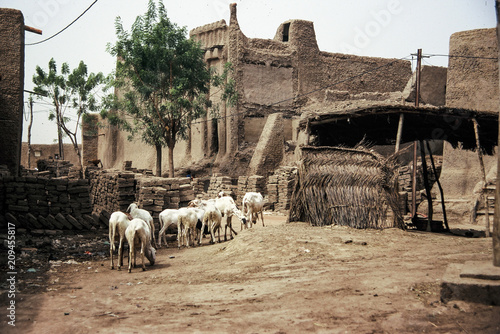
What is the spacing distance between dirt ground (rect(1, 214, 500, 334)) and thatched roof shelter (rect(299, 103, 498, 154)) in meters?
3.99

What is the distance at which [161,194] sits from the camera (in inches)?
466

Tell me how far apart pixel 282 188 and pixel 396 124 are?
6.41 m

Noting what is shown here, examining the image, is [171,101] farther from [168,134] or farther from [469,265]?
[469,265]

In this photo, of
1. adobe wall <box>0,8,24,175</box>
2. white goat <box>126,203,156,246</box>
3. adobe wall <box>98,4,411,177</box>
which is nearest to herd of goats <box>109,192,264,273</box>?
white goat <box>126,203,156,246</box>

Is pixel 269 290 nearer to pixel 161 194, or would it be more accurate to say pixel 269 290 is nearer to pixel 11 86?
pixel 161 194

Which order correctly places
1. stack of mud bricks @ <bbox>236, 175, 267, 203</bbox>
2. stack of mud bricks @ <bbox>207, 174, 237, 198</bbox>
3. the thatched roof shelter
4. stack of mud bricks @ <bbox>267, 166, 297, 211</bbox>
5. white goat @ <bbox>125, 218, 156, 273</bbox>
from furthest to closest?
stack of mud bricks @ <bbox>207, 174, 237, 198</bbox>
stack of mud bricks @ <bbox>236, 175, 267, 203</bbox>
stack of mud bricks @ <bbox>267, 166, 297, 211</bbox>
the thatched roof shelter
white goat @ <bbox>125, 218, 156, 273</bbox>

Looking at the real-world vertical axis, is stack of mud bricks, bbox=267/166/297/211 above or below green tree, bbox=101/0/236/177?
below

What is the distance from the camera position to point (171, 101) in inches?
935

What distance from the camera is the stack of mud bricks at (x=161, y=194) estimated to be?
38.6 ft

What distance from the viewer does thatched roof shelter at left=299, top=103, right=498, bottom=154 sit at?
12.7 metres

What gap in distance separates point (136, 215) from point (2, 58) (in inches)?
305

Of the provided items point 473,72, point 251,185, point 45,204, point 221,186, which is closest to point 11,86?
point 45,204

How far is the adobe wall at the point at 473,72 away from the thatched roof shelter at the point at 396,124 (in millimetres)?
5346

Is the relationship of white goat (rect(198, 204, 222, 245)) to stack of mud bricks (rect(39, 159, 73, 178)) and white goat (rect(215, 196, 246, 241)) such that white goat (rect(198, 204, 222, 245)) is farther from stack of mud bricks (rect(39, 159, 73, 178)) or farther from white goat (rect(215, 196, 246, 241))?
stack of mud bricks (rect(39, 159, 73, 178))
